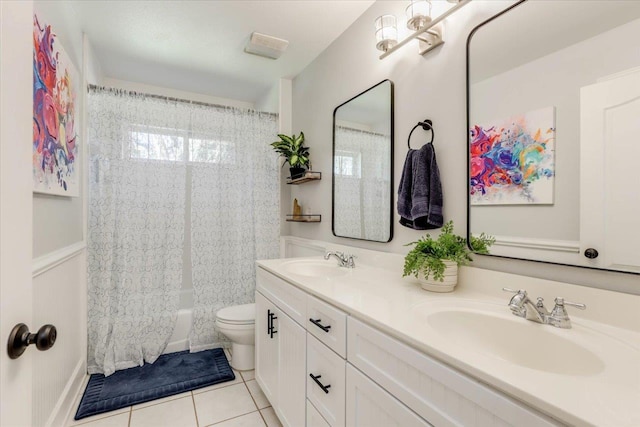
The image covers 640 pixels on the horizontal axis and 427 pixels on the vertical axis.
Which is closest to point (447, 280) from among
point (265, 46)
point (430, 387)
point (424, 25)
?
point (430, 387)

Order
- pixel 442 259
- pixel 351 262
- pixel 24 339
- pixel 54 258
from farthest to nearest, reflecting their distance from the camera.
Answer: pixel 351 262, pixel 54 258, pixel 442 259, pixel 24 339

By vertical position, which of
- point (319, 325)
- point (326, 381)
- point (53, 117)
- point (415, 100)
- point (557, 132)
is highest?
point (415, 100)

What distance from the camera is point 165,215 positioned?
2.37m

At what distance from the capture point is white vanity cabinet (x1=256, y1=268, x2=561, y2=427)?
0.65 metres

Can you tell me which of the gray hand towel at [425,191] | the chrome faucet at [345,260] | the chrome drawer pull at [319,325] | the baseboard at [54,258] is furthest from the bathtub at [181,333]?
the gray hand towel at [425,191]

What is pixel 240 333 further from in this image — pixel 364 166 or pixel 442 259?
pixel 442 259

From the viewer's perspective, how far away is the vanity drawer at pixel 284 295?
53.5 inches

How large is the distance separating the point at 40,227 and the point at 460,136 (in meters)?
1.89

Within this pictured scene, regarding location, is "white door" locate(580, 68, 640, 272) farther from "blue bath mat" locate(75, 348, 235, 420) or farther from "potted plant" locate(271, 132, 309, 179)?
"blue bath mat" locate(75, 348, 235, 420)

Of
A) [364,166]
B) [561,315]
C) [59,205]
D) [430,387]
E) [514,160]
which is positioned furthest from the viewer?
[364,166]

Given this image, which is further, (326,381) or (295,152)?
(295,152)

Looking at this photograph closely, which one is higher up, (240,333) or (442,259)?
(442,259)

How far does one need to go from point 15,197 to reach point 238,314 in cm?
190

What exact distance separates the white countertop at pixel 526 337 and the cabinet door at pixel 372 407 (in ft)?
0.60
